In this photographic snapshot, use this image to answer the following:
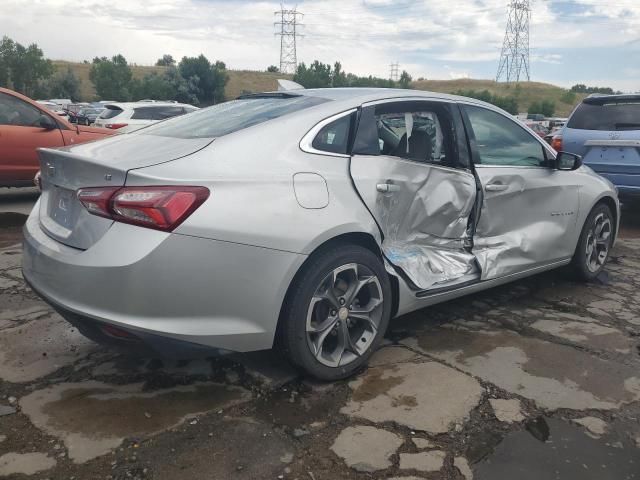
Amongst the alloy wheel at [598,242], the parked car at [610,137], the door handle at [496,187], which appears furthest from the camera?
the parked car at [610,137]

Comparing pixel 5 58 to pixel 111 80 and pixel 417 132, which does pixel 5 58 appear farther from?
pixel 417 132

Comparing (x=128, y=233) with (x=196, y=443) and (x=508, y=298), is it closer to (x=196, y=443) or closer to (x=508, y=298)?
(x=196, y=443)

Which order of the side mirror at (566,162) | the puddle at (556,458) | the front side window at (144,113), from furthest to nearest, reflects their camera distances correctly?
1. the front side window at (144,113)
2. the side mirror at (566,162)
3. the puddle at (556,458)

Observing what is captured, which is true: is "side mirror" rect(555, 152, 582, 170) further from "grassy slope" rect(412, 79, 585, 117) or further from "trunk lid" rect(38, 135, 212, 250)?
"grassy slope" rect(412, 79, 585, 117)

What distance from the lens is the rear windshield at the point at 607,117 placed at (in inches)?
276

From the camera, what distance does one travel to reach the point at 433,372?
10.7 feet

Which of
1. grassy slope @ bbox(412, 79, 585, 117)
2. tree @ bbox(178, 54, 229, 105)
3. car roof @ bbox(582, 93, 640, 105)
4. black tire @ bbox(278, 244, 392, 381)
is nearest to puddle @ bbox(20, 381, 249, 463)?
black tire @ bbox(278, 244, 392, 381)

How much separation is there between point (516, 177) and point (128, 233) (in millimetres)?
2771

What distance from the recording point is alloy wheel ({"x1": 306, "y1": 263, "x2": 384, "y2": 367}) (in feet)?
9.69

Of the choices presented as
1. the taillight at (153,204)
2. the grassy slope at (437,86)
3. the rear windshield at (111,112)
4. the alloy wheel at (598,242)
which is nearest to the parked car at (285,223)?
the taillight at (153,204)

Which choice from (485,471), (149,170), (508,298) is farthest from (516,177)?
(149,170)

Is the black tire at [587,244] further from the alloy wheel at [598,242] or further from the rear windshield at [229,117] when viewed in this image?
the rear windshield at [229,117]

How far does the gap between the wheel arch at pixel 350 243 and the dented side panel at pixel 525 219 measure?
828mm

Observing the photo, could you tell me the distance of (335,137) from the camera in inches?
124
